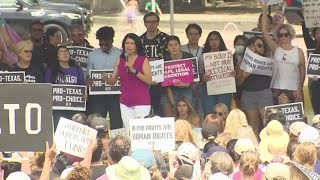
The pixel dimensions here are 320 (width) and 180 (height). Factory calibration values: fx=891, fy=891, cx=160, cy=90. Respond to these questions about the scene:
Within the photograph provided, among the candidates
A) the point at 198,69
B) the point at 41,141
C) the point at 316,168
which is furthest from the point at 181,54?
the point at 41,141

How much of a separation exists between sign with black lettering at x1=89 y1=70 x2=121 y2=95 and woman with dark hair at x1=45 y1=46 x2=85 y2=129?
17 cm

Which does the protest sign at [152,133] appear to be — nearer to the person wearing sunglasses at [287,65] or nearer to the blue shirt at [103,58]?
the blue shirt at [103,58]

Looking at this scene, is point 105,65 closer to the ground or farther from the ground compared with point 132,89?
farther from the ground

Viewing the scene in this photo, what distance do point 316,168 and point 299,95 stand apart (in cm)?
393

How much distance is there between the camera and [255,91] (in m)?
11.6

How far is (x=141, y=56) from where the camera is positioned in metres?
10.5

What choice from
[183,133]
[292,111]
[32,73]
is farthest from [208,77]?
[183,133]

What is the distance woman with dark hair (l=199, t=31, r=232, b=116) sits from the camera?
11.8m

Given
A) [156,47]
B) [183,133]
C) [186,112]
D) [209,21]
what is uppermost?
[209,21]

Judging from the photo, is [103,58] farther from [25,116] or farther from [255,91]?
[25,116]

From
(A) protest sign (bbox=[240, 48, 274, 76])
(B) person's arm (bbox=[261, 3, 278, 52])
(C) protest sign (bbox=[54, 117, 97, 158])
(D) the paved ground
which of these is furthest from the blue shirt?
(D) the paved ground

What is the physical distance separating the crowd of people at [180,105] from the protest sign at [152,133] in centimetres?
14

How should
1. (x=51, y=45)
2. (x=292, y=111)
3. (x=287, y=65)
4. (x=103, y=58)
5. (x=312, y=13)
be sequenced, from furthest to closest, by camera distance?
(x=312, y=13)
(x=51, y=45)
(x=103, y=58)
(x=287, y=65)
(x=292, y=111)

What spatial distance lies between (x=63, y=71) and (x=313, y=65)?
10.7 feet
